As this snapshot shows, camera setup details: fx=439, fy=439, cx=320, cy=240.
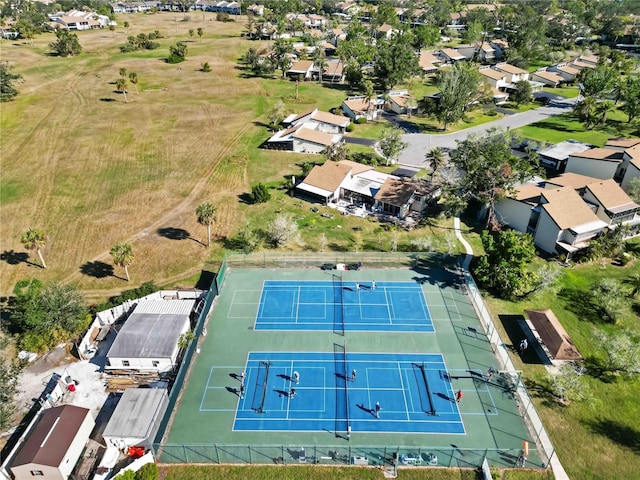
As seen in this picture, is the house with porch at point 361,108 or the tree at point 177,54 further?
the tree at point 177,54

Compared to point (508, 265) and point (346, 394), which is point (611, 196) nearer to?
point (508, 265)

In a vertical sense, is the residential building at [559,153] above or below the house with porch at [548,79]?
below

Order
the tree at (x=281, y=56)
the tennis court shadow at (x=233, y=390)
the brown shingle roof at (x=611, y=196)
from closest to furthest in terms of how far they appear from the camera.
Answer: the tennis court shadow at (x=233, y=390) → the brown shingle roof at (x=611, y=196) → the tree at (x=281, y=56)

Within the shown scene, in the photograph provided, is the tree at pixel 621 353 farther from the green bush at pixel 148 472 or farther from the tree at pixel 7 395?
the tree at pixel 7 395

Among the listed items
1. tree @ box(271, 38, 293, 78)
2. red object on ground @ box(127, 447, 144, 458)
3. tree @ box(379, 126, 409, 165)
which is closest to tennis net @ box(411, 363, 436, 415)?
red object on ground @ box(127, 447, 144, 458)

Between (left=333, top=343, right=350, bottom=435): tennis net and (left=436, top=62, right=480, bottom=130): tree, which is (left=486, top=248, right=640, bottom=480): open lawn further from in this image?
(left=436, top=62, right=480, bottom=130): tree

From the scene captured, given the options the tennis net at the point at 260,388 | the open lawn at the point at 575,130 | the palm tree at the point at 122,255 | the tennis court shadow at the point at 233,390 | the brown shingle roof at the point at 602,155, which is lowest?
the tennis court shadow at the point at 233,390

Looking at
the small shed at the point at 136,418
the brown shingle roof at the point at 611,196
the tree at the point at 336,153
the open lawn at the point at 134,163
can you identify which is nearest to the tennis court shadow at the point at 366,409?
→ the small shed at the point at 136,418
